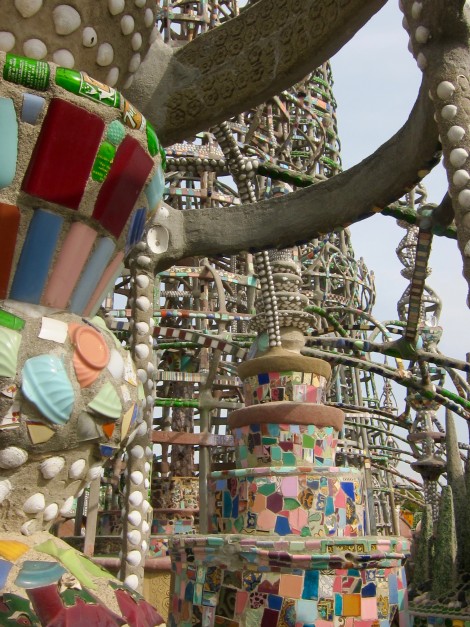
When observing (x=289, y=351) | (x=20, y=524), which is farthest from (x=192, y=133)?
(x=20, y=524)

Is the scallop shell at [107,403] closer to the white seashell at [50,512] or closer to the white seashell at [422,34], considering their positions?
the white seashell at [50,512]

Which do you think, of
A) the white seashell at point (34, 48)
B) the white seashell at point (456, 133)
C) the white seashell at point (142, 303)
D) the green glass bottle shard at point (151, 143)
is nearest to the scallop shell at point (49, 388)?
the green glass bottle shard at point (151, 143)

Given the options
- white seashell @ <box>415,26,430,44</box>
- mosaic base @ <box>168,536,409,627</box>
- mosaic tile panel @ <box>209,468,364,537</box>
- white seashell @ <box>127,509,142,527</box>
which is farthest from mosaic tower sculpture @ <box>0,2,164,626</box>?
white seashell @ <box>127,509,142,527</box>

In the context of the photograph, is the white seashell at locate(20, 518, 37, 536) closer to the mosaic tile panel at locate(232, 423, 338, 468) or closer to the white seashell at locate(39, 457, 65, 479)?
the white seashell at locate(39, 457, 65, 479)

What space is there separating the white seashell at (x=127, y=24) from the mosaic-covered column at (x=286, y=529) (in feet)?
6.27

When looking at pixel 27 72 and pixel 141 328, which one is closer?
pixel 27 72

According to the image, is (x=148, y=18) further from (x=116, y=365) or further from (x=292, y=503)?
(x=292, y=503)

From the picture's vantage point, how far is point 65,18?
1500 millimetres

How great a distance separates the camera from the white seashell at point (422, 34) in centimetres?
300

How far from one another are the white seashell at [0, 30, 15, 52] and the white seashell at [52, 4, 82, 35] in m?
0.10

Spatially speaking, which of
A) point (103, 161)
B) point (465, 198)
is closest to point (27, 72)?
point (103, 161)

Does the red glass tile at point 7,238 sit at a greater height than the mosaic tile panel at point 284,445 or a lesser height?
lesser

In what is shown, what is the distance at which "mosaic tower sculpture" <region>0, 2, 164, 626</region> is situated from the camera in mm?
1251

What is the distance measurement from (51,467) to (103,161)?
645 millimetres
